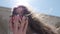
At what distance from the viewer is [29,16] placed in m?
0.53

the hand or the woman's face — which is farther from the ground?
the woman's face

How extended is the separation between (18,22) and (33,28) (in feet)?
0.19

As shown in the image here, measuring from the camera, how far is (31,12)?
0.53 m

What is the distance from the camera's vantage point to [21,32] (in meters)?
0.53

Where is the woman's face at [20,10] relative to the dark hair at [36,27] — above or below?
above

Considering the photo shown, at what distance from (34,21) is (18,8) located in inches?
2.8

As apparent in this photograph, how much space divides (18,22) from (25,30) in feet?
0.12

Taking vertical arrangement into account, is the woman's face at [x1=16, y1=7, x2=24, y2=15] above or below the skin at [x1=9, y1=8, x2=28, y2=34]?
above

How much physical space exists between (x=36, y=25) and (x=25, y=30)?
0.04 metres

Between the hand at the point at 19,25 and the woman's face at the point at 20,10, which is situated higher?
the woman's face at the point at 20,10

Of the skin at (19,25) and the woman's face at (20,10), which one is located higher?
the woman's face at (20,10)

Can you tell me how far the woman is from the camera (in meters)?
0.52

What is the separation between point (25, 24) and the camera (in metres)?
0.53

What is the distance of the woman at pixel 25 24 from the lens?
524 millimetres
